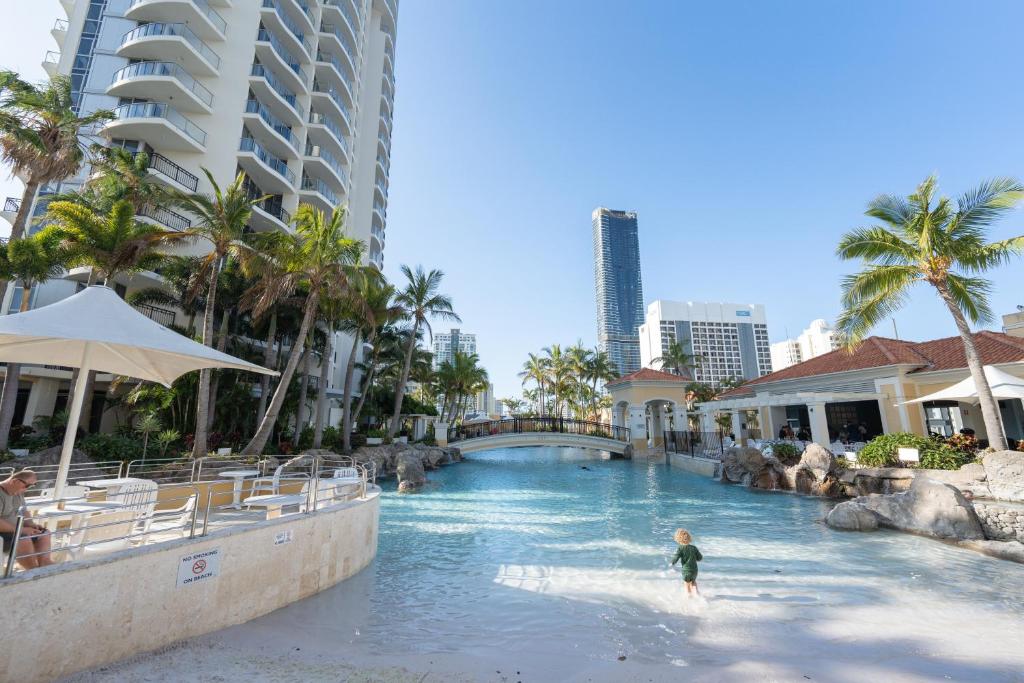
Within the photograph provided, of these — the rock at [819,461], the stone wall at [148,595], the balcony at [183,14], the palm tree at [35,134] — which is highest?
the balcony at [183,14]

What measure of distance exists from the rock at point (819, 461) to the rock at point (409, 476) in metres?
15.1

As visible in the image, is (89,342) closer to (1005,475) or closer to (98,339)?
(98,339)

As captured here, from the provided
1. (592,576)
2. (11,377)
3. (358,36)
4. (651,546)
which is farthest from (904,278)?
(358,36)

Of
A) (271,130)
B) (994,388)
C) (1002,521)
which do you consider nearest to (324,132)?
(271,130)

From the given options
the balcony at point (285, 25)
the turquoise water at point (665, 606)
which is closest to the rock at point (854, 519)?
the turquoise water at point (665, 606)

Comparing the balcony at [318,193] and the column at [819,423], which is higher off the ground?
the balcony at [318,193]

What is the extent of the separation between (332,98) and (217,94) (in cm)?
797

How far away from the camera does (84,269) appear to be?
19578 mm

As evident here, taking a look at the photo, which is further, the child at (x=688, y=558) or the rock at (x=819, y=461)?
the rock at (x=819, y=461)

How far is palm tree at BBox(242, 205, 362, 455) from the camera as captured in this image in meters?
16.6

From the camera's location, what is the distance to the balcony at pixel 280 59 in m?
26.6

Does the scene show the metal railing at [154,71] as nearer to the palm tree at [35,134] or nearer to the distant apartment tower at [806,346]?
the palm tree at [35,134]

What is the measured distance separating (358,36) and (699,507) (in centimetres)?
4385

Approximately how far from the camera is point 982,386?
41.1 ft
